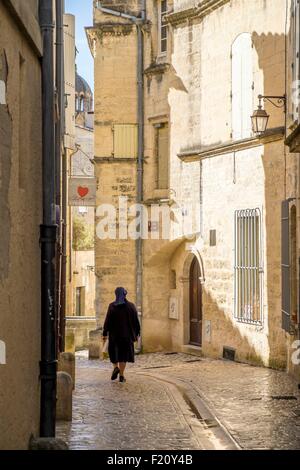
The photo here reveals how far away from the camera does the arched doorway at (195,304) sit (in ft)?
69.3

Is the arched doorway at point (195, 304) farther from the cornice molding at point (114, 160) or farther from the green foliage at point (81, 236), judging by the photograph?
the green foliage at point (81, 236)

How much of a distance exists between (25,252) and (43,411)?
193cm

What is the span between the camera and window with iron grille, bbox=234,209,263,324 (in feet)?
57.3

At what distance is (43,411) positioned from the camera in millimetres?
8914

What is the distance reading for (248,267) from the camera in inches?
703

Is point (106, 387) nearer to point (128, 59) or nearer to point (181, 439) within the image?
point (181, 439)

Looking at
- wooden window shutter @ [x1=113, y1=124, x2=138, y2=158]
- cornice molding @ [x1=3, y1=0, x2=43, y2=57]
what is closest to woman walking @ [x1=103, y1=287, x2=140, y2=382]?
cornice molding @ [x1=3, y1=0, x2=43, y2=57]

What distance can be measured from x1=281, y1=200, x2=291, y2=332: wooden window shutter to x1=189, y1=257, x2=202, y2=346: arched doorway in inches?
220

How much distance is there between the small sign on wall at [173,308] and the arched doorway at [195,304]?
489mm

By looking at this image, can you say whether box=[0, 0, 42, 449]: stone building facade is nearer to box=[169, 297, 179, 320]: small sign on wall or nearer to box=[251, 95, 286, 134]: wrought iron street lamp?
box=[251, 95, 286, 134]: wrought iron street lamp

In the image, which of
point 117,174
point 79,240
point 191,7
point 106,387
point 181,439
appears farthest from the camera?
point 79,240

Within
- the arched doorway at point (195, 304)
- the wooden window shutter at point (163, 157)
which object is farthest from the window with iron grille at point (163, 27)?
the arched doorway at point (195, 304)

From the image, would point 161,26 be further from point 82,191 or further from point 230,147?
point 230,147

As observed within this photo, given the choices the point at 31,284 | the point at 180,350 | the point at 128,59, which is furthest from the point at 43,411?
the point at 128,59
